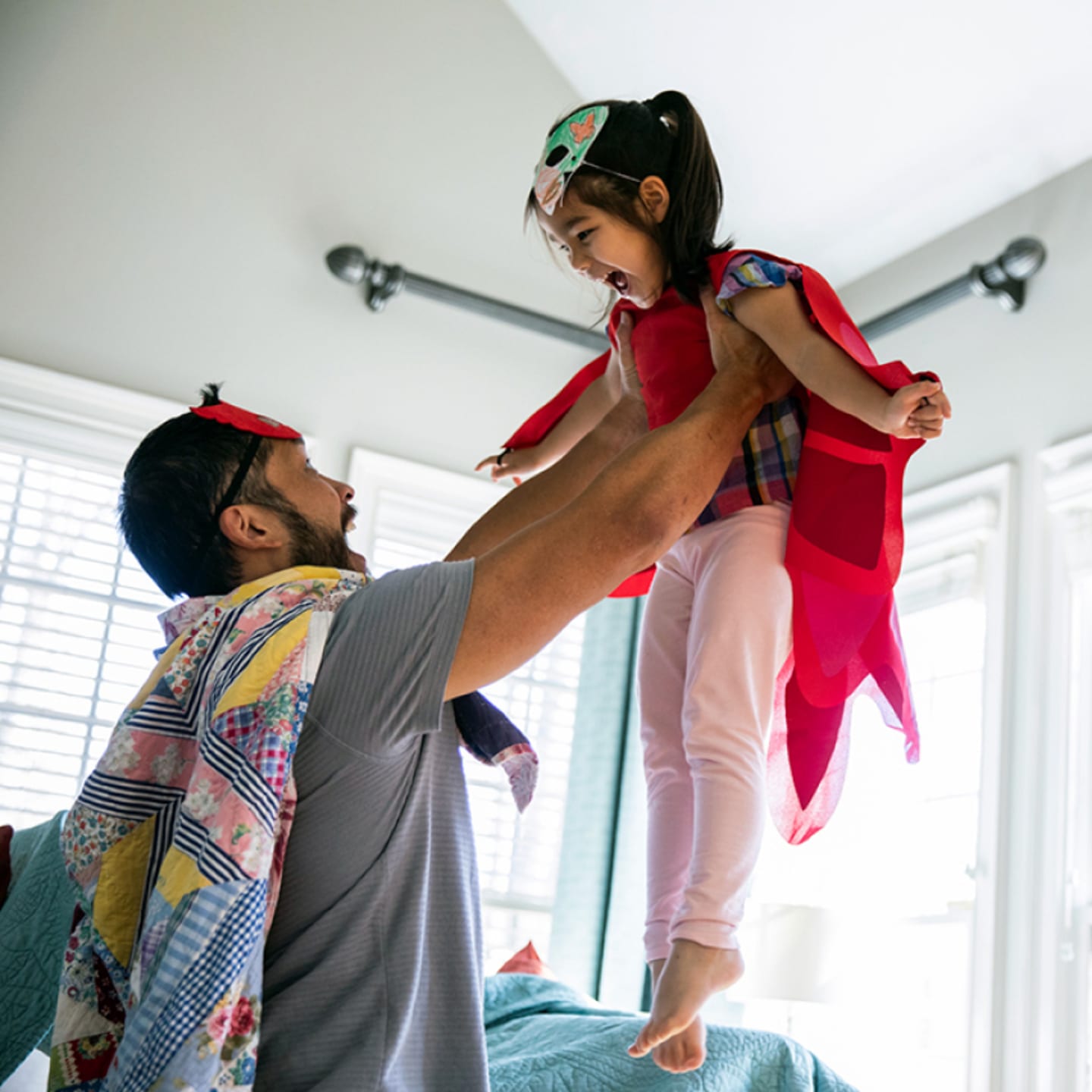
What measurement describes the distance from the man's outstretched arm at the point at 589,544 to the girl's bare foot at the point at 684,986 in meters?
0.35

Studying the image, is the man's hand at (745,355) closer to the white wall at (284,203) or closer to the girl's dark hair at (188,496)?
the girl's dark hair at (188,496)

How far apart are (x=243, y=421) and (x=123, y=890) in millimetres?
534

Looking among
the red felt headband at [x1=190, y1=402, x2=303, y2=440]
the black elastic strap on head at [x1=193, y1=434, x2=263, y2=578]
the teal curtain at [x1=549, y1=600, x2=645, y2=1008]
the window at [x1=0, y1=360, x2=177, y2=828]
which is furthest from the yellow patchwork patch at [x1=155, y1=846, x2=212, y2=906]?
the teal curtain at [x1=549, y1=600, x2=645, y2=1008]

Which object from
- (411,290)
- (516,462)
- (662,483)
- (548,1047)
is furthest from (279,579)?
(411,290)

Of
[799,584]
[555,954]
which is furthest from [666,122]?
[555,954]

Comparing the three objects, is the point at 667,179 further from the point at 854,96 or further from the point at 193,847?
the point at 854,96

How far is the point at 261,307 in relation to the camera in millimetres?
3924

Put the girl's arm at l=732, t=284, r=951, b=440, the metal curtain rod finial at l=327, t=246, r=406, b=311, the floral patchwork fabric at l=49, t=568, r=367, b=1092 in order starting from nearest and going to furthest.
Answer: the floral patchwork fabric at l=49, t=568, r=367, b=1092 → the girl's arm at l=732, t=284, r=951, b=440 → the metal curtain rod finial at l=327, t=246, r=406, b=311

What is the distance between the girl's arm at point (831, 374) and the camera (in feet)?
4.56

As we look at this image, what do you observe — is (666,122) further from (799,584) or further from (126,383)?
(126,383)

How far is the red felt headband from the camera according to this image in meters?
1.50

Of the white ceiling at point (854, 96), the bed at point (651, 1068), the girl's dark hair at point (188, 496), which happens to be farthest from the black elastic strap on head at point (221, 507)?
the white ceiling at point (854, 96)

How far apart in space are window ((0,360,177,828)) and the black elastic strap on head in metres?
2.19

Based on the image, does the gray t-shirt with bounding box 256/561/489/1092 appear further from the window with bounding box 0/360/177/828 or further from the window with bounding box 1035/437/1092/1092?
the window with bounding box 0/360/177/828
